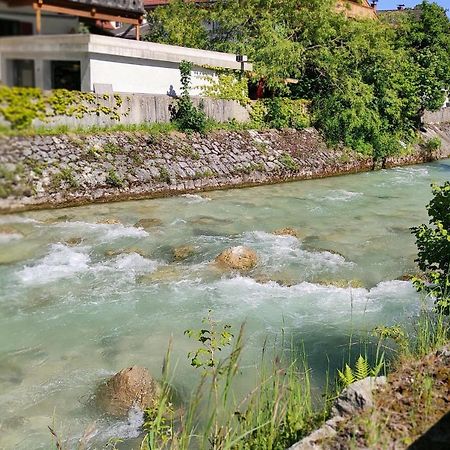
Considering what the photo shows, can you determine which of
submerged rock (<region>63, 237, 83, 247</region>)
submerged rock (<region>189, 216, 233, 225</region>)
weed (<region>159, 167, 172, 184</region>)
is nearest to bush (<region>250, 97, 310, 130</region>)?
weed (<region>159, 167, 172, 184</region>)

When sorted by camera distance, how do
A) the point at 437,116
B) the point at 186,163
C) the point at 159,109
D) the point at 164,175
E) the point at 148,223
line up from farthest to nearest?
the point at 437,116
the point at 159,109
the point at 186,163
the point at 164,175
the point at 148,223

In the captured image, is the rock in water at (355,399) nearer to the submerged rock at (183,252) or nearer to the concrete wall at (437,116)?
the submerged rock at (183,252)

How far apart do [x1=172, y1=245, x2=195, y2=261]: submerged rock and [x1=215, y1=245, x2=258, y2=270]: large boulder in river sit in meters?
0.70

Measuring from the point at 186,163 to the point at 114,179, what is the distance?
2.91 meters

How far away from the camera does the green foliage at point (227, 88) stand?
66.0 feet

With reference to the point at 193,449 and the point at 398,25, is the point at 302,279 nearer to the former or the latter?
the point at 193,449

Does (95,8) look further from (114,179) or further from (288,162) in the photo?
(288,162)

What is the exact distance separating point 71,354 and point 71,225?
5392 millimetres

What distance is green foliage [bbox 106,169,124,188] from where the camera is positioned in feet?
46.6

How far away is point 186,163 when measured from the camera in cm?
1647

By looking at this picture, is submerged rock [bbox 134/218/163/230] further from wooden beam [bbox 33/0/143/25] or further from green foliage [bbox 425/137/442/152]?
green foliage [bbox 425/137/442/152]

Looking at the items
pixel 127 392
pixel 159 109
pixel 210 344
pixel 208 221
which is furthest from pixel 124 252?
pixel 159 109

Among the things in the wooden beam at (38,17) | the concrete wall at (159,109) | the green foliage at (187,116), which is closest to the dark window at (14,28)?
the wooden beam at (38,17)

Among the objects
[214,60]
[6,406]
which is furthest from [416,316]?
[214,60]
